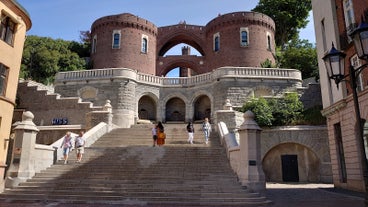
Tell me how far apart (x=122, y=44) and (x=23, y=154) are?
88.7 ft

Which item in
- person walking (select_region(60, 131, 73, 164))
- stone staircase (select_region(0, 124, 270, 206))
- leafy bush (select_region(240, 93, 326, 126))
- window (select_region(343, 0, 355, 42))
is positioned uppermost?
window (select_region(343, 0, 355, 42))

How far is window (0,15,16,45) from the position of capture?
1872cm

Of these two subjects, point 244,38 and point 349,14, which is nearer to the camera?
point 349,14

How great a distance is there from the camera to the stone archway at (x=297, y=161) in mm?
21531

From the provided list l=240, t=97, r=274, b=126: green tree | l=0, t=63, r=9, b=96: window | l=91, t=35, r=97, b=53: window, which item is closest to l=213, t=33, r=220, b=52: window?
l=91, t=35, r=97, b=53: window

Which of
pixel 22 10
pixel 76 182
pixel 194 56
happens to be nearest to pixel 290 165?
pixel 76 182

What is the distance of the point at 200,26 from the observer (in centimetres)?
4303

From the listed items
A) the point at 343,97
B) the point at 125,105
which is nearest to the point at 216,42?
the point at 125,105

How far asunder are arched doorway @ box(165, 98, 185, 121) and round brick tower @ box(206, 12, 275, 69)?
8.84 m

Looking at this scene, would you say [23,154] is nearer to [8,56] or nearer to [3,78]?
[3,78]

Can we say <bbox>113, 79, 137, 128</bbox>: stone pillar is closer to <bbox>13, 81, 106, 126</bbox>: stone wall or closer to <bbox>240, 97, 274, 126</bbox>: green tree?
<bbox>13, 81, 106, 126</bbox>: stone wall

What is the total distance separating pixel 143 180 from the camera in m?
12.2

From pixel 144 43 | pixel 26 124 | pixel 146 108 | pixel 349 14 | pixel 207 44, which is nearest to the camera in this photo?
pixel 26 124

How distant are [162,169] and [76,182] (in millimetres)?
3601
